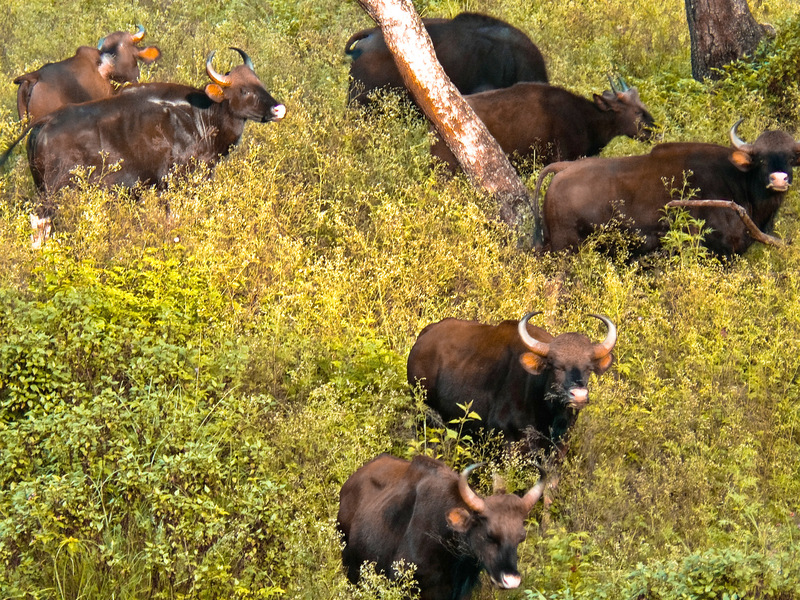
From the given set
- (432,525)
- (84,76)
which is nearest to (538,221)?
(432,525)

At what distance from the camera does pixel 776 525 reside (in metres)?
7.16

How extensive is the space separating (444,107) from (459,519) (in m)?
5.98

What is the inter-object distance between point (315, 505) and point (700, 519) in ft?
8.24

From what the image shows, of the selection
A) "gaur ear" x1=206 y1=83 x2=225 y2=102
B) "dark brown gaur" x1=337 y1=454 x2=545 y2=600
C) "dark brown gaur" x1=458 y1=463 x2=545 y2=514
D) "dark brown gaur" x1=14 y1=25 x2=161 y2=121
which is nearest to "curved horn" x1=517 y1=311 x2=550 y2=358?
"dark brown gaur" x1=337 y1=454 x2=545 y2=600

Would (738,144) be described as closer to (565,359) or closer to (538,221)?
(538,221)

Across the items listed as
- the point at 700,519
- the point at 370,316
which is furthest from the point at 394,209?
the point at 700,519

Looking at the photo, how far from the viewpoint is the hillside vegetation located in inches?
244

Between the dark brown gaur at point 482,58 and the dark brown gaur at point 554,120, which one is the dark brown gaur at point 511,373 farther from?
the dark brown gaur at point 482,58

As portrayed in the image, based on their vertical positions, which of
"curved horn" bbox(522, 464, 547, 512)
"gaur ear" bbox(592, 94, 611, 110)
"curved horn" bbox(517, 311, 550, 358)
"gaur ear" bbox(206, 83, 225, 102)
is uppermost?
"gaur ear" bbox(206, 83, 225, 102)

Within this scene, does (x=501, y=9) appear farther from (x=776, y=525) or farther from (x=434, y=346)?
(x=776, y=525)

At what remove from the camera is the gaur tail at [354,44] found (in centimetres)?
1417

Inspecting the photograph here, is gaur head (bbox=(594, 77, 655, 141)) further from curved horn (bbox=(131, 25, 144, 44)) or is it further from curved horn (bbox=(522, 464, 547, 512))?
curved horn (bbox=(522, 464, 547, 512))

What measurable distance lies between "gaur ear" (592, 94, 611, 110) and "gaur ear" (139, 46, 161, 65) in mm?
5827

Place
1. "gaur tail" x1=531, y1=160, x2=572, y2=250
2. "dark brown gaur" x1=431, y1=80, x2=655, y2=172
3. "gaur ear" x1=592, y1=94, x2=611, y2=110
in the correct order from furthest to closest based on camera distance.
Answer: "gaur ear" x1=592, y1=94, x2=611, y2=110, "dark brown gaur" x1=431, y1=80, x2=655, y2=172, "gaur tail" x1=531, y1=160, x2=572, y2=250
